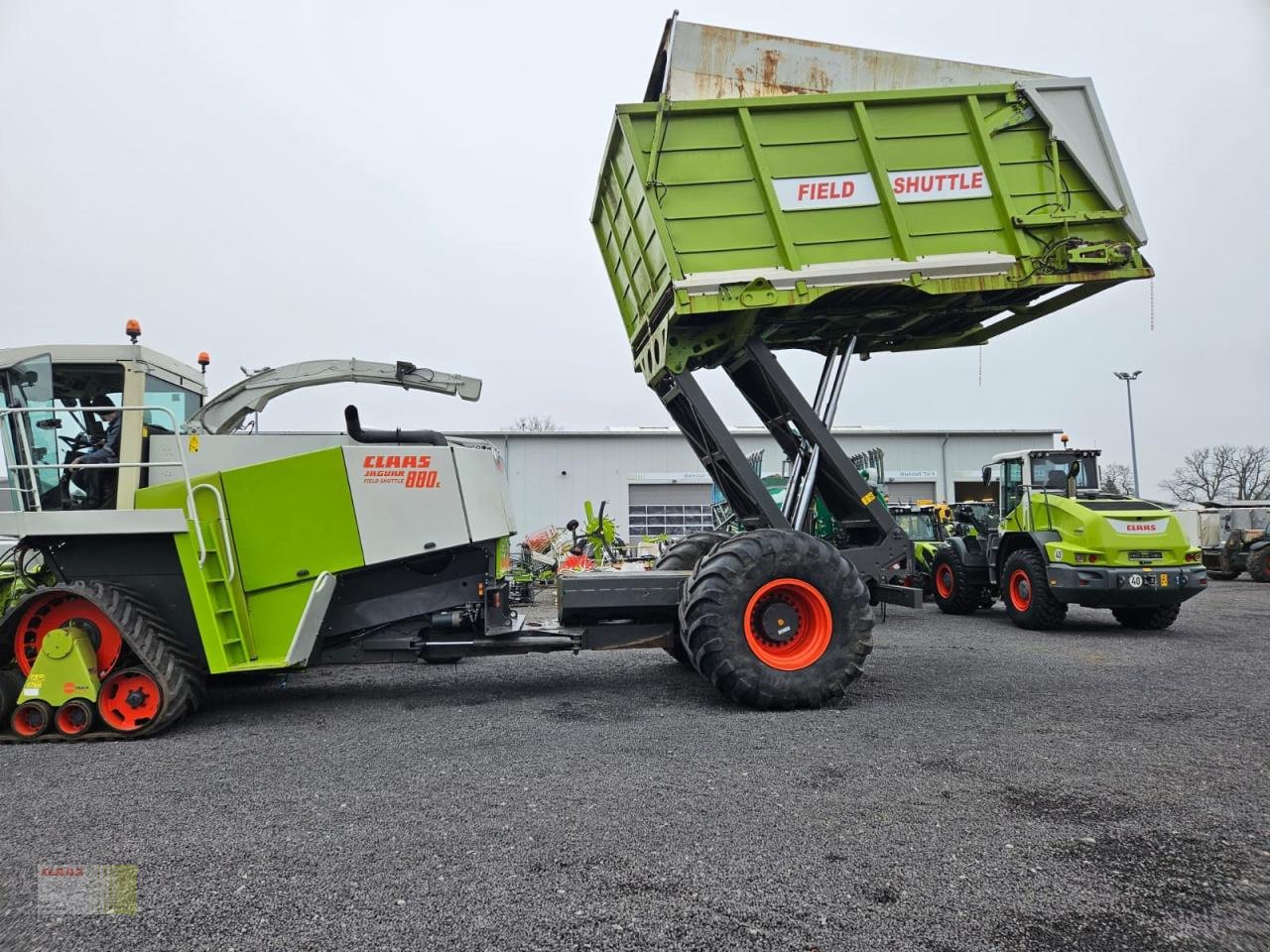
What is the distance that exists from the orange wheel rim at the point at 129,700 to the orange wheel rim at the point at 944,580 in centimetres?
1161

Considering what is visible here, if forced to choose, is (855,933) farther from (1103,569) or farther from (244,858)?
(1103,569)

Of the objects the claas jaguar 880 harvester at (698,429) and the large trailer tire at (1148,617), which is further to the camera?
the large trailer tire at (1148,617)

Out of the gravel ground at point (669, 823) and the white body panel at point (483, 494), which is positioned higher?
the white body panel at point (483, 494)

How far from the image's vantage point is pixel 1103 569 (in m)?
9.80

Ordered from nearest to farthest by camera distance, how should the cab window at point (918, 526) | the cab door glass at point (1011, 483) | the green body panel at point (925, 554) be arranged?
1. the cab door glass at point (1011, 483)
2. the green body panel at point (925, 554)
3. the cab window at point (918, 526)

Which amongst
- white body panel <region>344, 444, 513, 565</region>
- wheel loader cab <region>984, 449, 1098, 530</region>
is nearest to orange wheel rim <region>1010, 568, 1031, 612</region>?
wheel loader cab <region>984, 449, 1098, 530</region>

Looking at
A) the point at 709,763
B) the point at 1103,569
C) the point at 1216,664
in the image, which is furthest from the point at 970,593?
the point at 709,763

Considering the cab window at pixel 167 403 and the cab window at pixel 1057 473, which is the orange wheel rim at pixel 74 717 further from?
the cab window at pixel 1057 473

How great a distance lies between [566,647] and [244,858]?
313 cm

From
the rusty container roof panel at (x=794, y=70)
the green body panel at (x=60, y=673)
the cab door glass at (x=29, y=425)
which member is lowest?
the green body panel at (x=60, y=673)

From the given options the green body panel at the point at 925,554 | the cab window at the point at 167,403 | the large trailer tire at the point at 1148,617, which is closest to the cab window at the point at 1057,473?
the large trailer tire at the point at 1148,617

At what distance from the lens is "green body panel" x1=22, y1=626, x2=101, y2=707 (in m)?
5.09

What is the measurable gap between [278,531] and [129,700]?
57.3 inches

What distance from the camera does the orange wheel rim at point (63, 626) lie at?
525 cm
